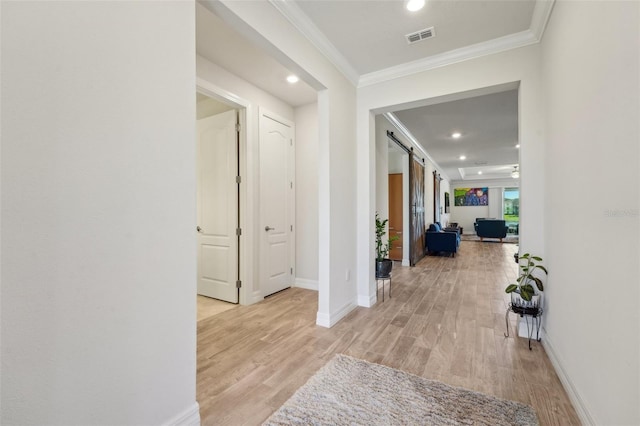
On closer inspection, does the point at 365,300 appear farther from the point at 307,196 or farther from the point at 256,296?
the point at 307,196

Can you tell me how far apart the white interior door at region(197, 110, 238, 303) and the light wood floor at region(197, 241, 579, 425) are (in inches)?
23.0

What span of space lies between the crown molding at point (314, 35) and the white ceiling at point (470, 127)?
1.86m

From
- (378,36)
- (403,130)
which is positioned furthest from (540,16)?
(403,130)

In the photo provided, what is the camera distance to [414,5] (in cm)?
219

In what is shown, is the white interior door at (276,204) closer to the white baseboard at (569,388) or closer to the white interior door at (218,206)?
the white interior door at (218,206)

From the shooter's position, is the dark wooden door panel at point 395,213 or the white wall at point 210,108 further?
the dark wooden door panel at point 395,213

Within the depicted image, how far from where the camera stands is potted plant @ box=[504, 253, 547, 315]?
7.84 ft

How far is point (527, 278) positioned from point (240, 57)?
11.5 feet

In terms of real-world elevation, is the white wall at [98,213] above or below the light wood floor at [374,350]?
above

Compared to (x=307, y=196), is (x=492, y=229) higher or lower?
lower

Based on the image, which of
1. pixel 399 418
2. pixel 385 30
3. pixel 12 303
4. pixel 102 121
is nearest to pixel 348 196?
pixel 385 30

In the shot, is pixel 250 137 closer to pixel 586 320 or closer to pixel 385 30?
pixel 385 30

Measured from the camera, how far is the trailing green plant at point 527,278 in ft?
7.76

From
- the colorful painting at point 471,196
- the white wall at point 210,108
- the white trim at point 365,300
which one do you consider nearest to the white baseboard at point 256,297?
the white trim at point 365,300
